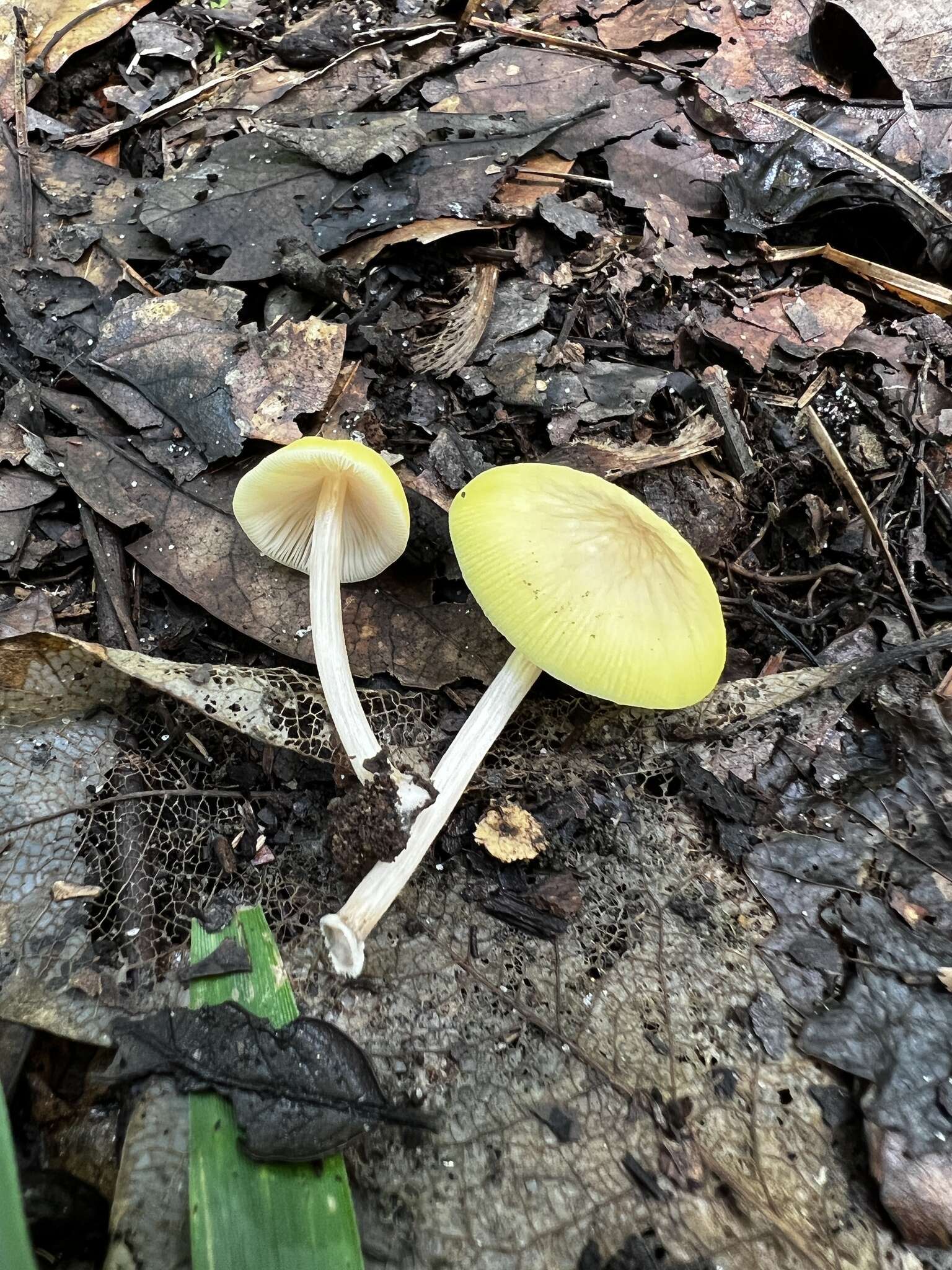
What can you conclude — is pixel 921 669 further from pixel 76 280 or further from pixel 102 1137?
pixel 76 280

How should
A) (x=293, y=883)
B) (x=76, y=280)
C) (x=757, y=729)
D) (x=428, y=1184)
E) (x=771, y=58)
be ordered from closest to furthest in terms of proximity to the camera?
(x=428, y=1184)
(x=293, y=883)
(x=757, y=729)
(x=76, y=280)
(x=771, y=58)

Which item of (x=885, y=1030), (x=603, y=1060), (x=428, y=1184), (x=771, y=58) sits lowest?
(x=428, y=1184)

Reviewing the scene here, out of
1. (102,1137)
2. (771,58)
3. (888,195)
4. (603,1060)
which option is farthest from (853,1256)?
(771,58)

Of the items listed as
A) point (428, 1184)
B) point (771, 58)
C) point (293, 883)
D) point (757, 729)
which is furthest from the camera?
point (771, 58)

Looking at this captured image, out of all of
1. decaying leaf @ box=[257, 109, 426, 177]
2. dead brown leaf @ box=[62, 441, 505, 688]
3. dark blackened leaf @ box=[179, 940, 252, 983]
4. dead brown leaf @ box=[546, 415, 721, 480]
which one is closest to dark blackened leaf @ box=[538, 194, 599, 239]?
decaying leaf @ box=[257, 109, 426, 177]

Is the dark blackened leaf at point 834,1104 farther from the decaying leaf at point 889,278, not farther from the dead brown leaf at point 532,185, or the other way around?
the dead brown leaf at point 532,185

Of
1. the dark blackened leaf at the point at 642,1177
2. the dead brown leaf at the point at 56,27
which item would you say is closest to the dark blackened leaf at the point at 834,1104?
the dark blackened leaf at the point at 642,1177
